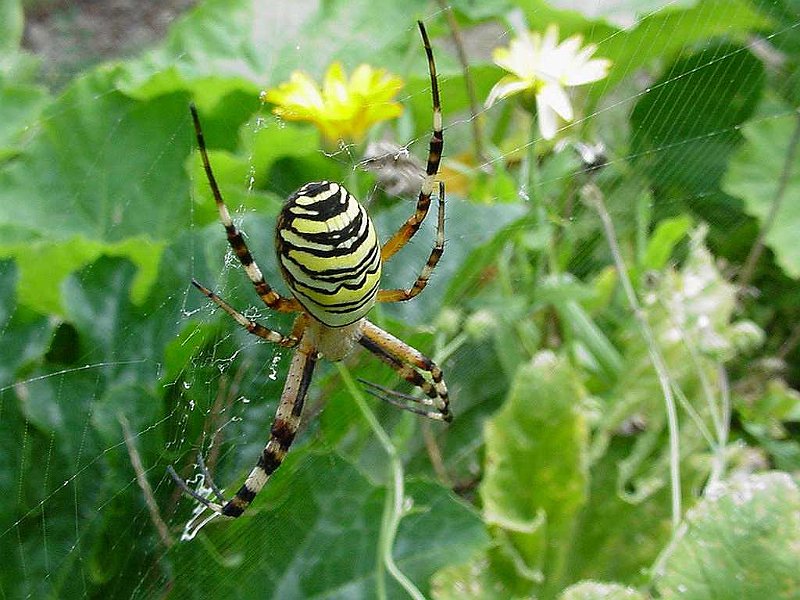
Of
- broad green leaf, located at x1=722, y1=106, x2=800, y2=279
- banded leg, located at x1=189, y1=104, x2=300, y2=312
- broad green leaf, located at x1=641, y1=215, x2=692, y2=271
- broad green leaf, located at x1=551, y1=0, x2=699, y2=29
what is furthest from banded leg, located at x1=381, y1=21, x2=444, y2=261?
broad green leaf, located at x1=722, y1=106, x2=800, y2=279

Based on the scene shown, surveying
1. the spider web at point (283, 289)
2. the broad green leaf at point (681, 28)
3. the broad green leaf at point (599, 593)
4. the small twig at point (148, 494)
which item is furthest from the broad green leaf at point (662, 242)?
the small twig at point (148, 494)

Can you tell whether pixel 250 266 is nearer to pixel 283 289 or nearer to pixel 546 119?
pixel 283 289

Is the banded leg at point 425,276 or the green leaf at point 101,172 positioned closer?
the banded leg at point 425,276

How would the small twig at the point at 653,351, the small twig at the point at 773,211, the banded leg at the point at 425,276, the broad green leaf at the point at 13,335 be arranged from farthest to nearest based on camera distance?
the small twig at the point at 773,211, the small twig at the point at 653,351, the broad green leaf at the point at 13,335, the banded leg at the point at 425,276

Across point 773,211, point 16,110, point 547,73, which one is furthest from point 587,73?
point 16,110

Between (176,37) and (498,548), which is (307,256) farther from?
(176,37)

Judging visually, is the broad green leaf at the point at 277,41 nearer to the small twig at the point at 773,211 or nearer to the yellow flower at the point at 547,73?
the yellow flower at the point at 547,73

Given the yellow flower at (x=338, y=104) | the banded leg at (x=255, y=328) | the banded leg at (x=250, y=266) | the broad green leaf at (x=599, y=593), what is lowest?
the broad green leaf at (x=599, y=593)
